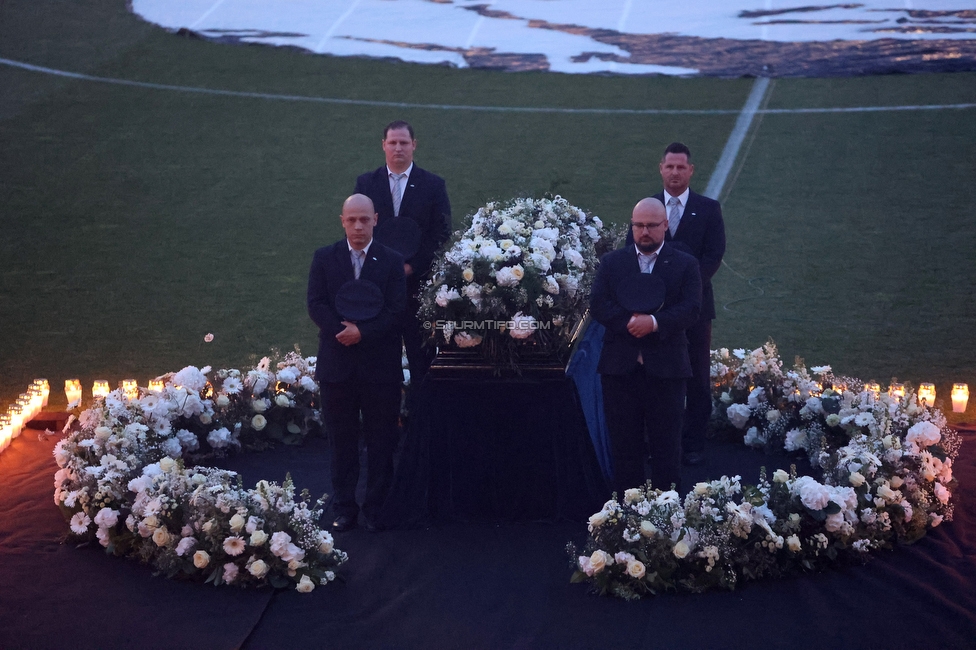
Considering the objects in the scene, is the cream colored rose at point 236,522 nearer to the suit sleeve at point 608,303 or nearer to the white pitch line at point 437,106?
the suit sleeve at point 608,303

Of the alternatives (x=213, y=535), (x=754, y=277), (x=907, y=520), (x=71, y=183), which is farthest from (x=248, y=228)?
(x=907, y=520)

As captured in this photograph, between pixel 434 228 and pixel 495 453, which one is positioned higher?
pixel 434 228

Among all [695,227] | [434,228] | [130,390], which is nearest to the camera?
[695,227]

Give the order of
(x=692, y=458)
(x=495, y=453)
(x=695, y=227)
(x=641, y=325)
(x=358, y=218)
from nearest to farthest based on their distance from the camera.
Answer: (x=641, y=325) < (x=358, y=218) < (x=495, y=453) < (x=695, y=227) < (x=692, y=458)

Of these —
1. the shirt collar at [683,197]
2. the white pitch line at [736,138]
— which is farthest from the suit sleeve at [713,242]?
the white pitch line at [736,138]

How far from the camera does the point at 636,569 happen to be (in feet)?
17.2

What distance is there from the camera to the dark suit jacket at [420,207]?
23.2ft

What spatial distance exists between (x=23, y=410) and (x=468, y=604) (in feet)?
14.8

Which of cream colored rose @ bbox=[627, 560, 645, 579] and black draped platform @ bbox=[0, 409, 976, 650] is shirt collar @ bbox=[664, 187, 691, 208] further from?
cream colored rose @ bbox=[627, 560, 645, 579]

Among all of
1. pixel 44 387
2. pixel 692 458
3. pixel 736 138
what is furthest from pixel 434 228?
pixel 736 138

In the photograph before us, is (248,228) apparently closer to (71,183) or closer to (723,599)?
(71,183)

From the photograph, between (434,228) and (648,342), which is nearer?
(648,342)

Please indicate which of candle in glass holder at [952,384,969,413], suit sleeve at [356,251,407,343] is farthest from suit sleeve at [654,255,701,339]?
candle in glass holder at [952,384,969,413]

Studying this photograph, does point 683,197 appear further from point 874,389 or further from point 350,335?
point 350,335
